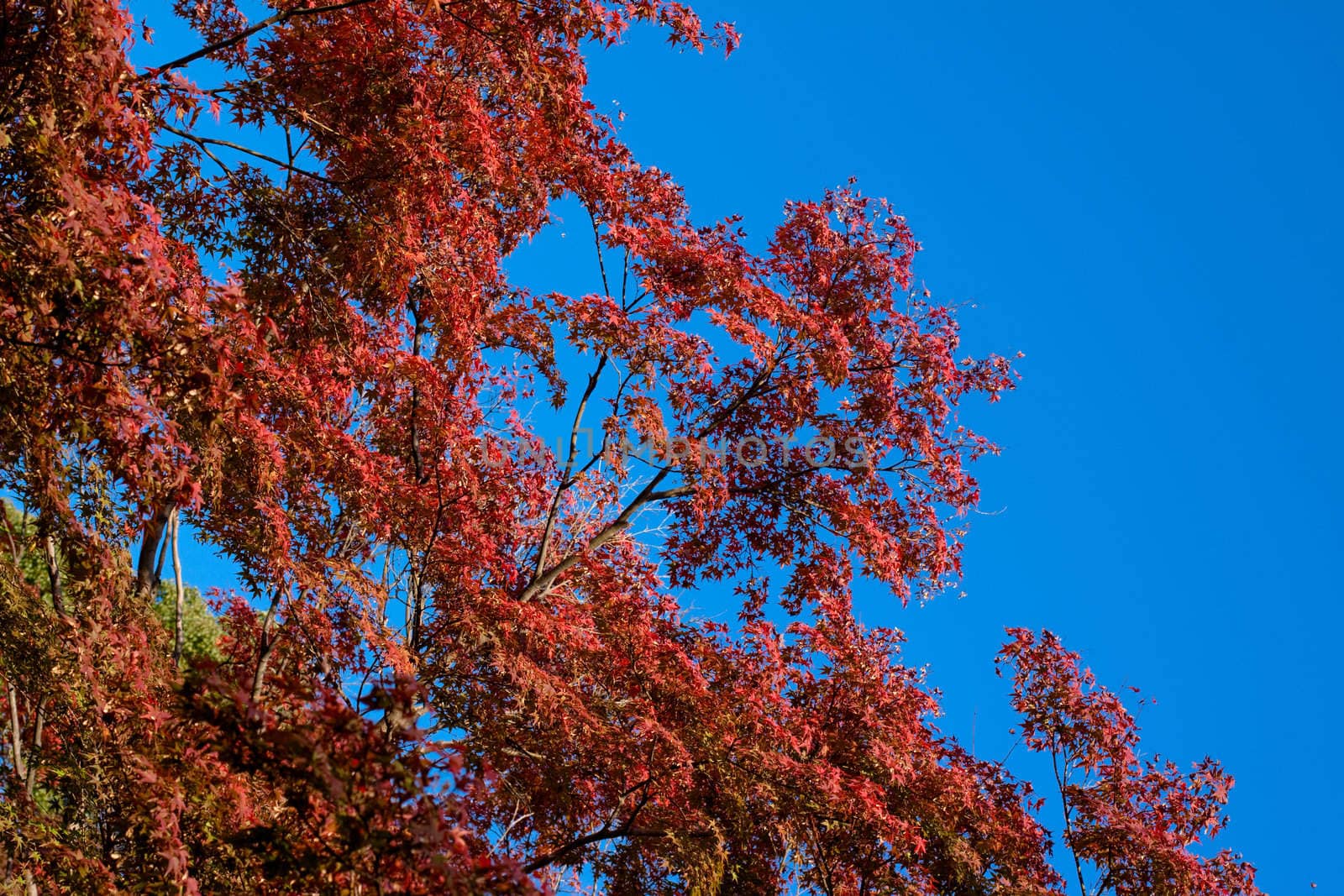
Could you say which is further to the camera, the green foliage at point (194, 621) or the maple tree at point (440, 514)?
the green foliage at point (194, 621)

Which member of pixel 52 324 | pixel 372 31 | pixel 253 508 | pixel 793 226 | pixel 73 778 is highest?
pixel 793 226

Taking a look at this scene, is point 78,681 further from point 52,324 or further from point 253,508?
point 52,324

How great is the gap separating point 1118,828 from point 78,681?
29.0ft

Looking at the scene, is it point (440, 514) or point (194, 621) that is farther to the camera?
point (194, 621)

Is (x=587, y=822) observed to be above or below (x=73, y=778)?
above

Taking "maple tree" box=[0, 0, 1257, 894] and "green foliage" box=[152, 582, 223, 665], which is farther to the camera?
"green foliage" box=[152, 582, 223, 665]

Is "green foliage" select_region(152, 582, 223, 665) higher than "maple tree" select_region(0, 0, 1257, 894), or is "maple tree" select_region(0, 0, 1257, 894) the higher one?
"green foliage" select_region(152, 582, 223, 665)

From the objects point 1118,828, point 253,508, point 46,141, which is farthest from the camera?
point 1118,828

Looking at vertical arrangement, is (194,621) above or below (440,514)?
above

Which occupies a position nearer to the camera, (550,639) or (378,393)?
(550,639)

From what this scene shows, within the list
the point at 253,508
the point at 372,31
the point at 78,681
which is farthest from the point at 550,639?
the point at 372,31

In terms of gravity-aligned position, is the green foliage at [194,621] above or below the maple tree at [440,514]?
above

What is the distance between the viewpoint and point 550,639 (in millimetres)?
8945

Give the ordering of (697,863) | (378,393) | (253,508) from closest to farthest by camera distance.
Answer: (253,508) → (697,863) → (378,393)
